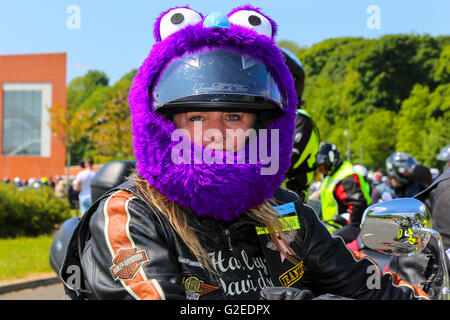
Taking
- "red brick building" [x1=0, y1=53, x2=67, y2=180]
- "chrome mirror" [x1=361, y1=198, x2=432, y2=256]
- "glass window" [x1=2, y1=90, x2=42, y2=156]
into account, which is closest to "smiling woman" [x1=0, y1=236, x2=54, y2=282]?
"chrome mirror" [x1=361, y1=198, x2=432, y2=256]

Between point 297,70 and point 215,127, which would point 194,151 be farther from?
point 297,70

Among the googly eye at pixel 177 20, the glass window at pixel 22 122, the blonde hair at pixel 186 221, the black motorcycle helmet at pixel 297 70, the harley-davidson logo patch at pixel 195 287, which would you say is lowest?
the harley-davidson logo patch at pixel 195 287

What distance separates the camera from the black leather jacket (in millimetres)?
1441

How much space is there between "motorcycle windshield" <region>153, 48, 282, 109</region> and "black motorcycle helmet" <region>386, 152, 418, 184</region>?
724 centimetres

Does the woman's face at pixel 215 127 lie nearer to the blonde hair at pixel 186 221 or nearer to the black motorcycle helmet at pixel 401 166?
the blonde hair at pixel 186 221

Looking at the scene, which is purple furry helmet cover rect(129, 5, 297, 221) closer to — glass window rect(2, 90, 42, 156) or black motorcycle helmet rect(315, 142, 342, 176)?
black motorcycle helmet rect(315, 142, 342, 176)

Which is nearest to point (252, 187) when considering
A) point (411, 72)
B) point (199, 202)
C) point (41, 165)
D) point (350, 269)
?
point (199, 202)

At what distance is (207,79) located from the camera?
164 cm

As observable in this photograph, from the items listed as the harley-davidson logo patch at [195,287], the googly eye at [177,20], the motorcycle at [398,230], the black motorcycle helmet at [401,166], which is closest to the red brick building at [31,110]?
the black motorcycle helmet at [401,166]

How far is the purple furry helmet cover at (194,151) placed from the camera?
5.23 ft

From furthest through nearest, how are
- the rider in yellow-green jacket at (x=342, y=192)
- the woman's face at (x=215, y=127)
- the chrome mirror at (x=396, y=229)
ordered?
the rider in yellow-green jacket at (x=342, y=192) < the woman's face at (x=215, y=127) < the chrome mirror at (x=396, y=229)

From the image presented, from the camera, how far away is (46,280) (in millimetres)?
7184

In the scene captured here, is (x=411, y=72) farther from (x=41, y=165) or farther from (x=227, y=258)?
(x=227, y=258)

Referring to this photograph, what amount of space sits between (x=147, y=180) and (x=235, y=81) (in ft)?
1.51
